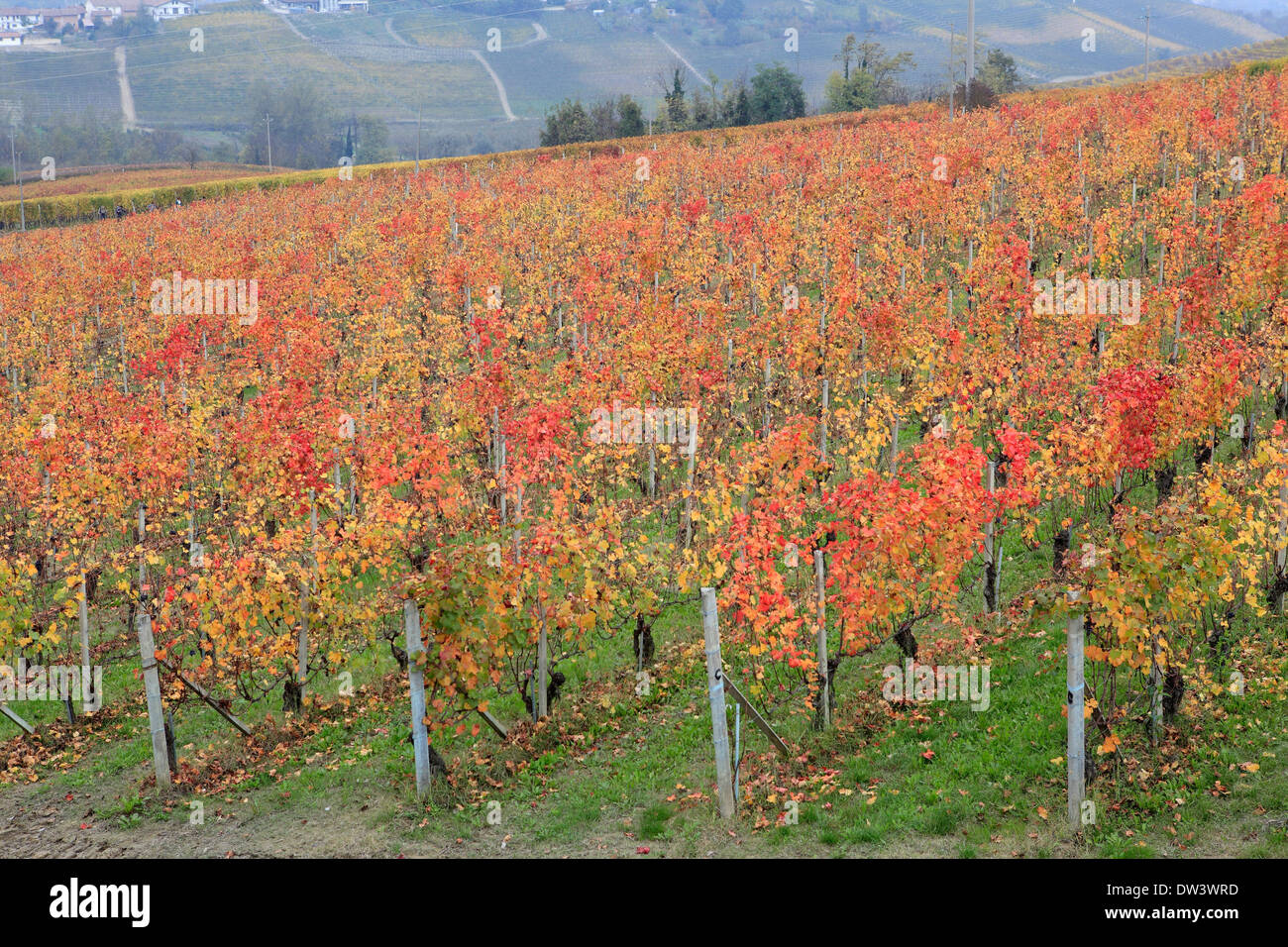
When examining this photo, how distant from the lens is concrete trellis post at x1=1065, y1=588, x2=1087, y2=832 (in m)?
9.21

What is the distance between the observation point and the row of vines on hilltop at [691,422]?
1195cm

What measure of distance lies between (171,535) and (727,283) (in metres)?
16.8

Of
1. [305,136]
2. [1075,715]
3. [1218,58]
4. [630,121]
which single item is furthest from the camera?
[305,136]

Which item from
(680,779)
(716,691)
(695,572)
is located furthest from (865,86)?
(716,691)

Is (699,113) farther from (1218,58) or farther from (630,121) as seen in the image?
(1218,58)

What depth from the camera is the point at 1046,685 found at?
11930 millimetres

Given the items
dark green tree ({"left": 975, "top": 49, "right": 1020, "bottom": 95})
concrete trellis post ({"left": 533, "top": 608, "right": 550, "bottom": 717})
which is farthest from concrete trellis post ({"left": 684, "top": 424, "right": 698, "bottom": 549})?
dark green tree ({"left": 975, "top": 49, "right": 1020, "bottom": 95})

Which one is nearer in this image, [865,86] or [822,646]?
[822,646]

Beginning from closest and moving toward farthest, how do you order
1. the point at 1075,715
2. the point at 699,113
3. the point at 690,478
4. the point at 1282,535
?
the point at 1075,715, the point at 1282,535, the point at 690,478, the point at 699,113

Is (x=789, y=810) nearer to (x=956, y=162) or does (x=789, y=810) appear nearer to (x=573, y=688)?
(x=573, y=688)

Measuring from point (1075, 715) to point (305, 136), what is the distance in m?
181

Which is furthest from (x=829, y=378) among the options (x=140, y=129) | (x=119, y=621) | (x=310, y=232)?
(x=140, y=129)

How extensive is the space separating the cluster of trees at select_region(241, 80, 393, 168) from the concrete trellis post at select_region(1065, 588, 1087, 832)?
533ft

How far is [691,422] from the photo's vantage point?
1786 cm
